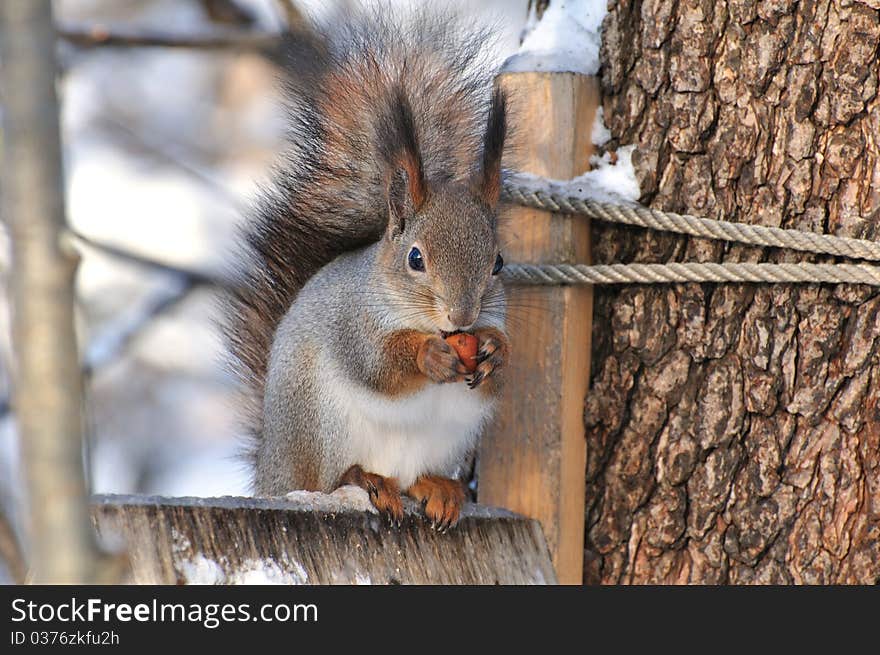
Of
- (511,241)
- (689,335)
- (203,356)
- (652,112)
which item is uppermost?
(652,112)

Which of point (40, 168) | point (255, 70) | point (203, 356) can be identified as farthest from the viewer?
point (255, 70)

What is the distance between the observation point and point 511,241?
1.83m

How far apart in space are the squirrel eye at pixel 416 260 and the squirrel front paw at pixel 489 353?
0.41ft

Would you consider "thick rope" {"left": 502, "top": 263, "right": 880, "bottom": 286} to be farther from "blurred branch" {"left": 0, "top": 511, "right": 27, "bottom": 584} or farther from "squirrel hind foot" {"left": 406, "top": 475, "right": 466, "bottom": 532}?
"blurred branch" {"left": 0, "top": 511, "right": 27, "bottom": 584}

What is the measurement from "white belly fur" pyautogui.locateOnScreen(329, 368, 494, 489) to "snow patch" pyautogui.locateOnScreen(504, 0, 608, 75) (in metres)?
0.49

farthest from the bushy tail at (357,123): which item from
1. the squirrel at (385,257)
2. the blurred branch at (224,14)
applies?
the blurred branch at (224,14)

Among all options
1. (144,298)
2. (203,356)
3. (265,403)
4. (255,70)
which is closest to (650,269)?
(265,403)

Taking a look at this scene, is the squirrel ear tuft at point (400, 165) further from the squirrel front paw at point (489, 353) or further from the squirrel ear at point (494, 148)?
the squirrel front paw at point (489, 353)

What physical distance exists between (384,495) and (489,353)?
9.7 inches

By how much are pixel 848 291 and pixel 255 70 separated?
2495 mm

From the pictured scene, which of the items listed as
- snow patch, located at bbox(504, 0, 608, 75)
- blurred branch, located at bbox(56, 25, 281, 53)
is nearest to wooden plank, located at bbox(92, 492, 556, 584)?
snow patch, located at bbox(504, 0, 608, 75)

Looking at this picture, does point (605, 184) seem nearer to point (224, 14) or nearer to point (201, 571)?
point (201, 571)

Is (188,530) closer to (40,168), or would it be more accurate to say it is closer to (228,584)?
(228,584)

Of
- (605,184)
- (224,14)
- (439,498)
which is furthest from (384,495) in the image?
(224,14)
